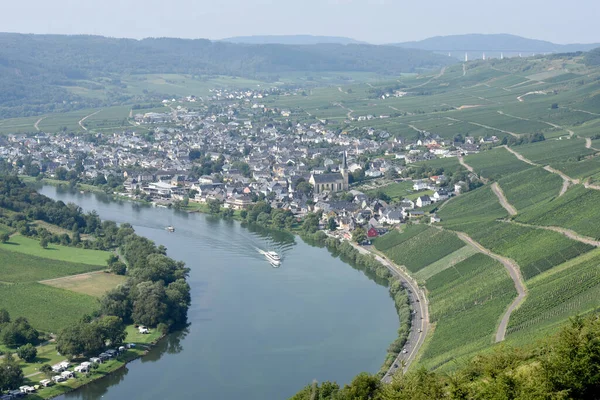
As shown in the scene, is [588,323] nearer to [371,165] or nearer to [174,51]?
[371,165]

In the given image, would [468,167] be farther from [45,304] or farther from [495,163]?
[45,304]

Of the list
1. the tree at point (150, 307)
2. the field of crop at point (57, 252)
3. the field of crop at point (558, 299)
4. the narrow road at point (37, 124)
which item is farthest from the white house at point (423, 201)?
the narrow road at point (37, 124)

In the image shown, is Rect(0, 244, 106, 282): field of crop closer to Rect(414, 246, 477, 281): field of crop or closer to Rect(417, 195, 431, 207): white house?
Rect(414, 246, 477, 281): field of crop

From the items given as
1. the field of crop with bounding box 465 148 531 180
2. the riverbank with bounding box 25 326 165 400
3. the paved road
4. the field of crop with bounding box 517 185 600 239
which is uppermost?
the field of crop with bounding box 517 185 600 239

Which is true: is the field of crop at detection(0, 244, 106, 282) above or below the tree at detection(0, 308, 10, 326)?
below

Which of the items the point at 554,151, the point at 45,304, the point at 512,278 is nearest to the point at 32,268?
the point at 45,304

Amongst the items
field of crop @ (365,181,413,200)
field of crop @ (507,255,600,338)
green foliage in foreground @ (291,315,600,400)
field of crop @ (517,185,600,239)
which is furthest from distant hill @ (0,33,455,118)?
green foliage in foreground @ (291,315,600,400)

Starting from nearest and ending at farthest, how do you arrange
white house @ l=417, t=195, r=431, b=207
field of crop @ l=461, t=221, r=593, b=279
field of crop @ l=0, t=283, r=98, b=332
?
1. field of crop @ l=0, t=283, r=98, b=332
2. field of crop @ l=461, t=221, r=593, b=279
3. white house @ l=417, t=195, r=431, b=207
